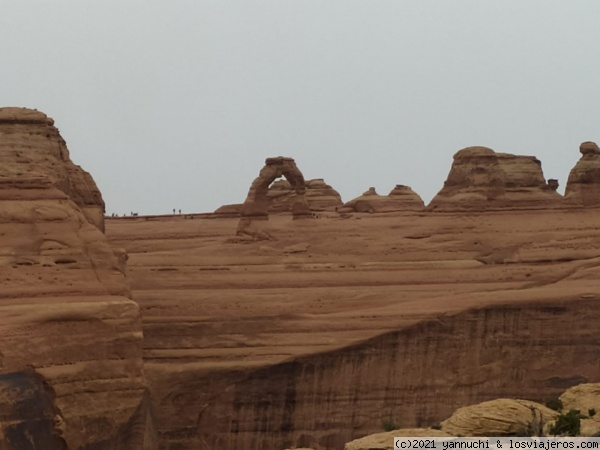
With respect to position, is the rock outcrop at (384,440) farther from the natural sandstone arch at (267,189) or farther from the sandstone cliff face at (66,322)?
the natural sandstone arch at (267,189)

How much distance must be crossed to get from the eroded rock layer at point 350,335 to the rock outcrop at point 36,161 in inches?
181

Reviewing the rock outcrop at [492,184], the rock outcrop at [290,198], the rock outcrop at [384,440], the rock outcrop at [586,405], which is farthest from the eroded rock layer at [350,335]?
the rock outcrop at [290,198]

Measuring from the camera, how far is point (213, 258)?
47.8 meters

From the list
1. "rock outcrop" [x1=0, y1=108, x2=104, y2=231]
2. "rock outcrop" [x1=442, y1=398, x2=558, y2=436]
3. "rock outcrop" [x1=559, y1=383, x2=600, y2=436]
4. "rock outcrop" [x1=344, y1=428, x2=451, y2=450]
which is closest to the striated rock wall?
"rock outcrop" [x1=0, y1=108, x2=104, y2=231]

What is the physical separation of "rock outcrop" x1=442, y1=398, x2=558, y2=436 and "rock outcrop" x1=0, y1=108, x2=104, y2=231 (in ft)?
44.6

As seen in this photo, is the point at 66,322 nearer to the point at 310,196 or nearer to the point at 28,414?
the point at 28,414

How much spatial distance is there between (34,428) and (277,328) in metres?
13.5

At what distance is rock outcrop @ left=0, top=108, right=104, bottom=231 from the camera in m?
32.4

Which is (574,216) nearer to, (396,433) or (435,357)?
(435,357)

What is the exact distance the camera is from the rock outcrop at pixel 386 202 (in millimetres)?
72938

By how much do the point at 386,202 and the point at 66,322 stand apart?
4956 cm

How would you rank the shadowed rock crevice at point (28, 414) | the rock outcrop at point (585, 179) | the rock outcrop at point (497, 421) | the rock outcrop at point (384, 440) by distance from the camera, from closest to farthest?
the rock outcrop at point (384, 440), the rock outcrop at point (497, 421), the shadowed rock crevice at point (28, 414), the rock outcrop at point (585, 179)

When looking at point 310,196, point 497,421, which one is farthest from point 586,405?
point 310,196

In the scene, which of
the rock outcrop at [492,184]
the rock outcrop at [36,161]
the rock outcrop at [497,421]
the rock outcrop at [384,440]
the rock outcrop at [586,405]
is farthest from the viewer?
the rock outcrop at [492,184]
